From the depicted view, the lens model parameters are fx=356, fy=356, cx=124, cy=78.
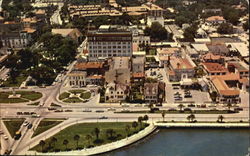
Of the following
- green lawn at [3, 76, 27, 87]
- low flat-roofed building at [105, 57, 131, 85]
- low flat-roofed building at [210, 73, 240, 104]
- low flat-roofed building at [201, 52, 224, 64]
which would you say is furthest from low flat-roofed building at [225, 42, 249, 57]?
green lawn at [3, 76, 27, 87]

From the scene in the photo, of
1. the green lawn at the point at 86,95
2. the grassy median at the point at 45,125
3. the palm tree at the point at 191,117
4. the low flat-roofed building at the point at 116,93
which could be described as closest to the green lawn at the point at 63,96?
the green lawn at the point at 86,95

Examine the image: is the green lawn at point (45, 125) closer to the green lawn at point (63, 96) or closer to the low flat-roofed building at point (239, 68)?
the green lawn at point (63, 96)

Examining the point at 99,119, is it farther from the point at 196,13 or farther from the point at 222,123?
the point at 196,13

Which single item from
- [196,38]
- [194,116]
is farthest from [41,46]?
[194,116]

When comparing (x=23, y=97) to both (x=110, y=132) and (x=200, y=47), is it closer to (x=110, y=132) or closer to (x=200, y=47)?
(x=110, y=132)

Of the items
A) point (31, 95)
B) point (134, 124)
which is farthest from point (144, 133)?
point (31, 95)
